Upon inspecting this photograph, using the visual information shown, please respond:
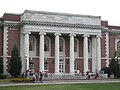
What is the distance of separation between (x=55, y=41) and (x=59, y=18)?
446cm

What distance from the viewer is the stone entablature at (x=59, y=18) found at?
57000 millimetres

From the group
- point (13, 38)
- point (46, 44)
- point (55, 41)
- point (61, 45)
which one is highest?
point (13, 38)

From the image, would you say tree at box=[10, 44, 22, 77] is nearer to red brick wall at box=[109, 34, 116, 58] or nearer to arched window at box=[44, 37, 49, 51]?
arched window at box=[44, 37, 49, 51]

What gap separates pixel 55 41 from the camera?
190ft

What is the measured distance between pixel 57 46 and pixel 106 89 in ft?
97.6

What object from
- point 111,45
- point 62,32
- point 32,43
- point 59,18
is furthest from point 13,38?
point 111,45

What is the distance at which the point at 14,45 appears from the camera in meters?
56.1

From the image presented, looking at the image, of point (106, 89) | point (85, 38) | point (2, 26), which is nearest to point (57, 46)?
point (85, 38)

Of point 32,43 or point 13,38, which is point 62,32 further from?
point 13,38

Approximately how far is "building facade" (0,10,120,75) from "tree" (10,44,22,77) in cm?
142

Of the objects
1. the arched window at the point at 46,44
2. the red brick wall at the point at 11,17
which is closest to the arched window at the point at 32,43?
the arched window at the point at 46,44

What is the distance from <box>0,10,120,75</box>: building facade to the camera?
5691 centimetres

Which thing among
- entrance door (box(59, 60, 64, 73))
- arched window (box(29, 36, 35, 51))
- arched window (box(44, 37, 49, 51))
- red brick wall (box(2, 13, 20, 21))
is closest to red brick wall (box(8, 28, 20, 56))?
red brick wall (box(2, 13, 20, 21))

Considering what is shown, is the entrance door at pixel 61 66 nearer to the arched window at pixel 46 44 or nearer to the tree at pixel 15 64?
the arched window at pixel 46 44
